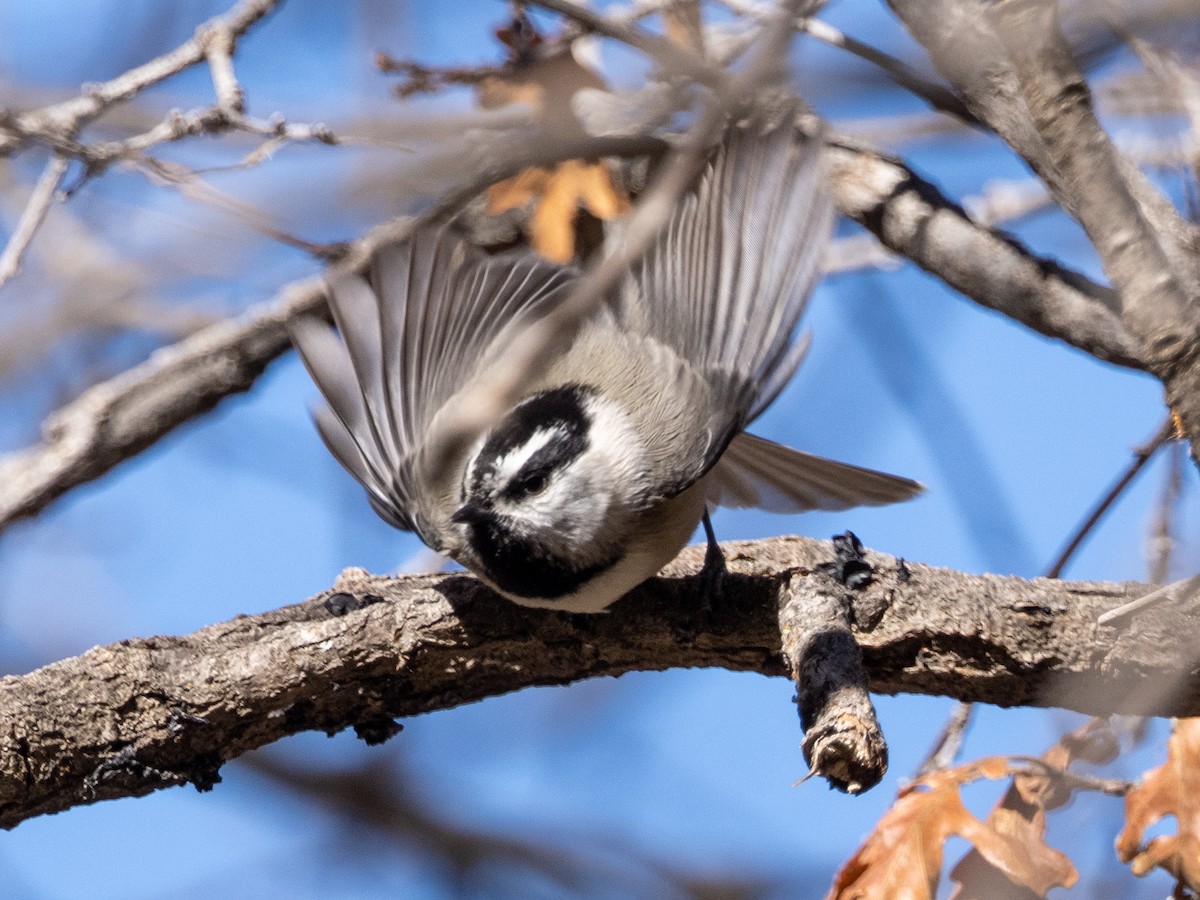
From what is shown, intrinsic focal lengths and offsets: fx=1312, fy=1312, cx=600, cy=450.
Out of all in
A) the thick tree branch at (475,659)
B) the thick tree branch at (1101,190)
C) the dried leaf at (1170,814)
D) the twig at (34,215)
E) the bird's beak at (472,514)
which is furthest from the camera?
the bird's beak at (472,514)

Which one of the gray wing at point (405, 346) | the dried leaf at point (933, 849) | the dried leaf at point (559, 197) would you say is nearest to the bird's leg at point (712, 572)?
the dried leaf at point (933, 849)

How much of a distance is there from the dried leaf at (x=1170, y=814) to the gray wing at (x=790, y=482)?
1181 millimetres

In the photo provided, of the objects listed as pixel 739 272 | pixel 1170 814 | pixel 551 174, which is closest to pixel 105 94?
pixel 551 174

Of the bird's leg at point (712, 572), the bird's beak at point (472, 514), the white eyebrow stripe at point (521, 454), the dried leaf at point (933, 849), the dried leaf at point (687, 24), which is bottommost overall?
the dried leaf at point (933, 849)

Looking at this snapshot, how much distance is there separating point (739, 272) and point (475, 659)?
100 cm

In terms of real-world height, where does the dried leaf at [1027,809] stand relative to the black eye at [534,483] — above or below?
below

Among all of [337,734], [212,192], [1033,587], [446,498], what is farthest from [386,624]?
[1033,587]

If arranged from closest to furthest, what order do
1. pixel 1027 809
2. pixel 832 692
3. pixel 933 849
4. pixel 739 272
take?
pixel 832 692 < pixel 933 849 < pixel 1027 809 < pixel 739 272

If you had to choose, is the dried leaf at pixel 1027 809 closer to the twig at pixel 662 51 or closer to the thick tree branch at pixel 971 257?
the thick tree branch at pixel 971 257

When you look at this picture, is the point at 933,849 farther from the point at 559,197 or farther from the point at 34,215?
the point at 34,215

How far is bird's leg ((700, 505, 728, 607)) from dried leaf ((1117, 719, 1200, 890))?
87 centimetres

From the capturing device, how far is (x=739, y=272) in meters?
2.85

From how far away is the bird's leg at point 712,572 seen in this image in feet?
8.84

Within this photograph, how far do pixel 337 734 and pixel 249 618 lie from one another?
1.02 feet
